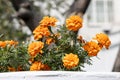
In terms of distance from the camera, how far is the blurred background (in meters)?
7.41

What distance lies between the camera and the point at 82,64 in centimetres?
425

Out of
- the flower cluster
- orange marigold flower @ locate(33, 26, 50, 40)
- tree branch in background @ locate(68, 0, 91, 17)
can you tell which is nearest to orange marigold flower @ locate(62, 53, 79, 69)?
the flower cluster

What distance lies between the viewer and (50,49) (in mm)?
4258

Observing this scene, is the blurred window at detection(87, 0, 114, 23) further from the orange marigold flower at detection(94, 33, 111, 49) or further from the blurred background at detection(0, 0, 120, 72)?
the orange marigold flower at detection(94, 33, 111, 49)

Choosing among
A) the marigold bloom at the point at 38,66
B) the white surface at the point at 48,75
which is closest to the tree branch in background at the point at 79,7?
the marigold bloom at the point at 38,66

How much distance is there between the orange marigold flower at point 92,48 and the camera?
4.25m

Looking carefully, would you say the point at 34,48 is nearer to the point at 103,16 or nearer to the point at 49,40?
the point at 49,40

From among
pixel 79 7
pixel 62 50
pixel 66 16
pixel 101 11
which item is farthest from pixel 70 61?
pixel 101 11

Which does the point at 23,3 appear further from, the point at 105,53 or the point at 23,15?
the point at 105,53

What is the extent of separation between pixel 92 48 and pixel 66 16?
3.08 m

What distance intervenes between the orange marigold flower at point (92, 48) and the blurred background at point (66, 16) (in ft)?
0.45

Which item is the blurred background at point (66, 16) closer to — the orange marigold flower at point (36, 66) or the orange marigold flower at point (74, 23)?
the orange marigold flower at point (74, 23)

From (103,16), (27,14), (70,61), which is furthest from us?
(103,16)

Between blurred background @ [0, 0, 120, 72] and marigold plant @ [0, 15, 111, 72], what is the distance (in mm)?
175
